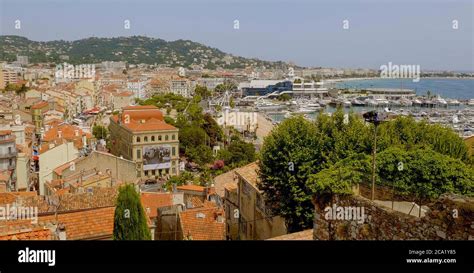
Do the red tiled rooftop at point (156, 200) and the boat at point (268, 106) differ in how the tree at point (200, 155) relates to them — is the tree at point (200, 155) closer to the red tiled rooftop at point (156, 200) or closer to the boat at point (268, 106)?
the red tiled rooftop at point (156, 200)

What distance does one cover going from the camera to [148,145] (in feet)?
80.9

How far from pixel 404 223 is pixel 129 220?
3.29 metres

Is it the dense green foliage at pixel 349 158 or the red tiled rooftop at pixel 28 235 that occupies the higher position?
the dense green foliage at pixel 349 158

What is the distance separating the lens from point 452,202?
351cm

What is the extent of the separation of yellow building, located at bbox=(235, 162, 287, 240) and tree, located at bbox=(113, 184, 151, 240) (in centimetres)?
352

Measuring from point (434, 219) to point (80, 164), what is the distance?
12.8 metres

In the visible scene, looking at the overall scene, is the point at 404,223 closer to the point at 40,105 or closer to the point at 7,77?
the point at 40,105

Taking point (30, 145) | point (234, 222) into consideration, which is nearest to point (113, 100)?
point (30, 145)

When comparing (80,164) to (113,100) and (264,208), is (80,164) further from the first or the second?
(113,100)

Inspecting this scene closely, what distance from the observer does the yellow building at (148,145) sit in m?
24.2

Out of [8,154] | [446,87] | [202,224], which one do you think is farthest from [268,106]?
[202,224]

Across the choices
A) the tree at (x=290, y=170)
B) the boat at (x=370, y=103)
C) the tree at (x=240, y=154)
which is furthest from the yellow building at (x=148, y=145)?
the boat at (x=370, y=103)

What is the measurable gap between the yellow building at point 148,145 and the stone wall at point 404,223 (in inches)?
781

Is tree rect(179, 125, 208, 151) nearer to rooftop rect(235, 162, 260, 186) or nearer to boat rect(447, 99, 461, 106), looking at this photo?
rooftop rect(235, 162, 260, 186)
